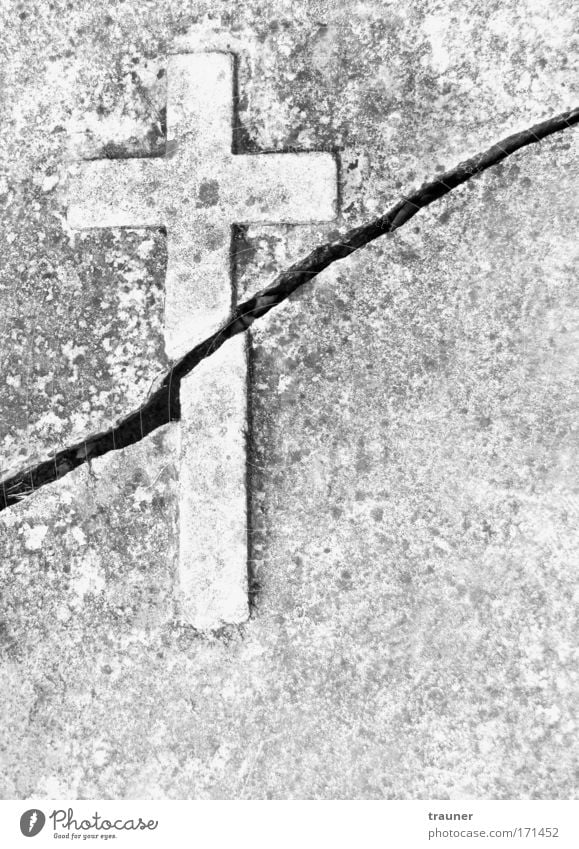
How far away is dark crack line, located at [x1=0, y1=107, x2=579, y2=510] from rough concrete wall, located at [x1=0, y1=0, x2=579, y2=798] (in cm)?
4

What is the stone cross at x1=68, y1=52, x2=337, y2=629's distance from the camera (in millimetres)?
1767

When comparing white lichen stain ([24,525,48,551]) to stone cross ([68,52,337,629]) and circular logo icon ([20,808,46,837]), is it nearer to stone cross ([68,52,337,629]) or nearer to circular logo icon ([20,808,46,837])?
stone cross ([68,52,337,629])

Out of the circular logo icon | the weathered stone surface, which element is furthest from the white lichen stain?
the circular logo icon

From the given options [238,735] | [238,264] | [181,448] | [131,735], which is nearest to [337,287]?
[238,264]

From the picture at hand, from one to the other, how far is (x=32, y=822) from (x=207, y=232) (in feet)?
6.01

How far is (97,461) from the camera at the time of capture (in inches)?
73.8

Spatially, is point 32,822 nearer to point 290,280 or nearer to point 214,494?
point 214,494

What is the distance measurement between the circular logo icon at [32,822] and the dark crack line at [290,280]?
104 cm

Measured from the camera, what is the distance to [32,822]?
181cm

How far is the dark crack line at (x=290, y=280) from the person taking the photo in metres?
1.80

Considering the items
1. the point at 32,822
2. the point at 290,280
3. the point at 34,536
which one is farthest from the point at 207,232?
the point at 32,822

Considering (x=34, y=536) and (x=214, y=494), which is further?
(x=34, y=536)

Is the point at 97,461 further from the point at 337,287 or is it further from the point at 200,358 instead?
the point at 337,287

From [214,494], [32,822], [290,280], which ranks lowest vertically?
[32,822]
